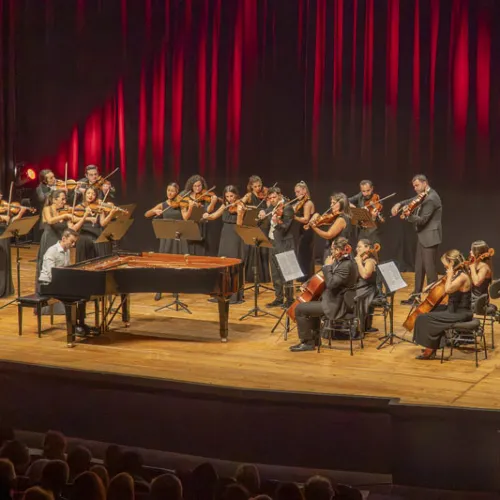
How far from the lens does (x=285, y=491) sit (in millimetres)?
4793

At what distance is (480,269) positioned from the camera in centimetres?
1024

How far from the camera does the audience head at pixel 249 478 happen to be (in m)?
5.14

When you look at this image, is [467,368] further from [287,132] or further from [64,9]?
[64,9]

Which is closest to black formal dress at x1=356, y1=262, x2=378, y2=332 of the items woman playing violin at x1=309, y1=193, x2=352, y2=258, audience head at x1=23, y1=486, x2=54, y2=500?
woman playing violin at x1=309, y1=193, x2=352, y2=258

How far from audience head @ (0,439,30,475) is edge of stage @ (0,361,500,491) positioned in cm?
162

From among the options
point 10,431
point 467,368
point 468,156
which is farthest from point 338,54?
point 10,431

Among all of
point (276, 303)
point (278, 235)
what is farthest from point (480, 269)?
point (276, 303)

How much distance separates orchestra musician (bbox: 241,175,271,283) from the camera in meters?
13.3

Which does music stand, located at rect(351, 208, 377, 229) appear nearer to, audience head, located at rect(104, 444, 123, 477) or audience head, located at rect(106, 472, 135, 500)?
audience head, located at rect(104, 444, 123, 477)

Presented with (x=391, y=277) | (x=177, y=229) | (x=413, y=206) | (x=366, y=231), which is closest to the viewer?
(x=391, y=277)

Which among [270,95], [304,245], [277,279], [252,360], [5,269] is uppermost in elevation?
[270,95]

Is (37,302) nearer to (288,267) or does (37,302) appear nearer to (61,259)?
(61,259)

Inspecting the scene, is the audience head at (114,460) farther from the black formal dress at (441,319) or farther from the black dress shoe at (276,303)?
the black dress shoe at (276,303)

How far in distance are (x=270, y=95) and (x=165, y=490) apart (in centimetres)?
1146
